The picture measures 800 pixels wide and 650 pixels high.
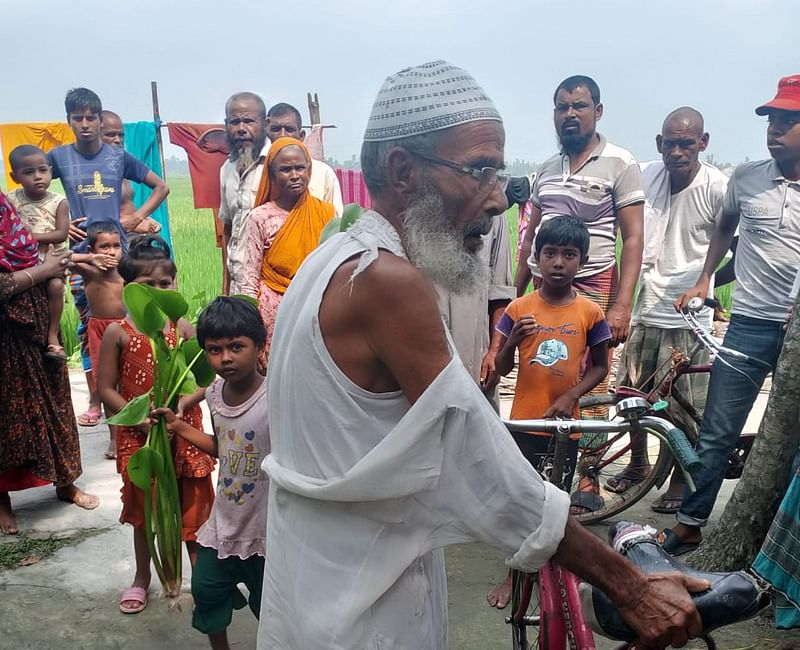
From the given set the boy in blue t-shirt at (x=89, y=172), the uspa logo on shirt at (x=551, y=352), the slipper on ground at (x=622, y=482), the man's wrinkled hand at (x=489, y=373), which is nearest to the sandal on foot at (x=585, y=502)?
the slipper on ground at (x=622, y=482)

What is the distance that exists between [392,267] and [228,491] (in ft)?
5.18

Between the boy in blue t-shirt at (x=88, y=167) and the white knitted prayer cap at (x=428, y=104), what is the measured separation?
15.5 ft

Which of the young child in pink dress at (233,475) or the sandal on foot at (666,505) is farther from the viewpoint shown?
the sandal on foot at (666,505)

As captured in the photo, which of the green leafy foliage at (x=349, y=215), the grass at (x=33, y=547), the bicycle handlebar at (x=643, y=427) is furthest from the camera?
the grass at (x=33, y=547)

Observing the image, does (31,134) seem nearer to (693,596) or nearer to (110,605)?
(110,605)

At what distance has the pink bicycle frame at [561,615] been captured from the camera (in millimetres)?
1918

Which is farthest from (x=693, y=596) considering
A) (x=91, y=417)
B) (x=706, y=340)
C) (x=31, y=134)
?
(x=31, y=134)

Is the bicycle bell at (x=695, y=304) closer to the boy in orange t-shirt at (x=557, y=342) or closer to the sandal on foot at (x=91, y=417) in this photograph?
the boy in orange t-shirt at (x=557, y=342)

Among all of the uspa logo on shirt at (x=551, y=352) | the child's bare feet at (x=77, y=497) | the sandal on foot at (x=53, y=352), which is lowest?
the child's bare feet at (x=77, y=497)

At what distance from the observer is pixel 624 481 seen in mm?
4402

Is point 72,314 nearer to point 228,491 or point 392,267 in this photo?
point 228,491

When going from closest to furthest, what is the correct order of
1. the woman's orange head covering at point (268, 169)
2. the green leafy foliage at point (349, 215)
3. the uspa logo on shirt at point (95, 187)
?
the green leafy foliage at point (349, 215) → the woman's orange head covering at point (268, 169) → the uspa logo on shirt at point (95, 187)

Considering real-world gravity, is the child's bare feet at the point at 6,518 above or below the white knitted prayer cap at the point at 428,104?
below

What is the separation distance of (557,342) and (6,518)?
2.95m
